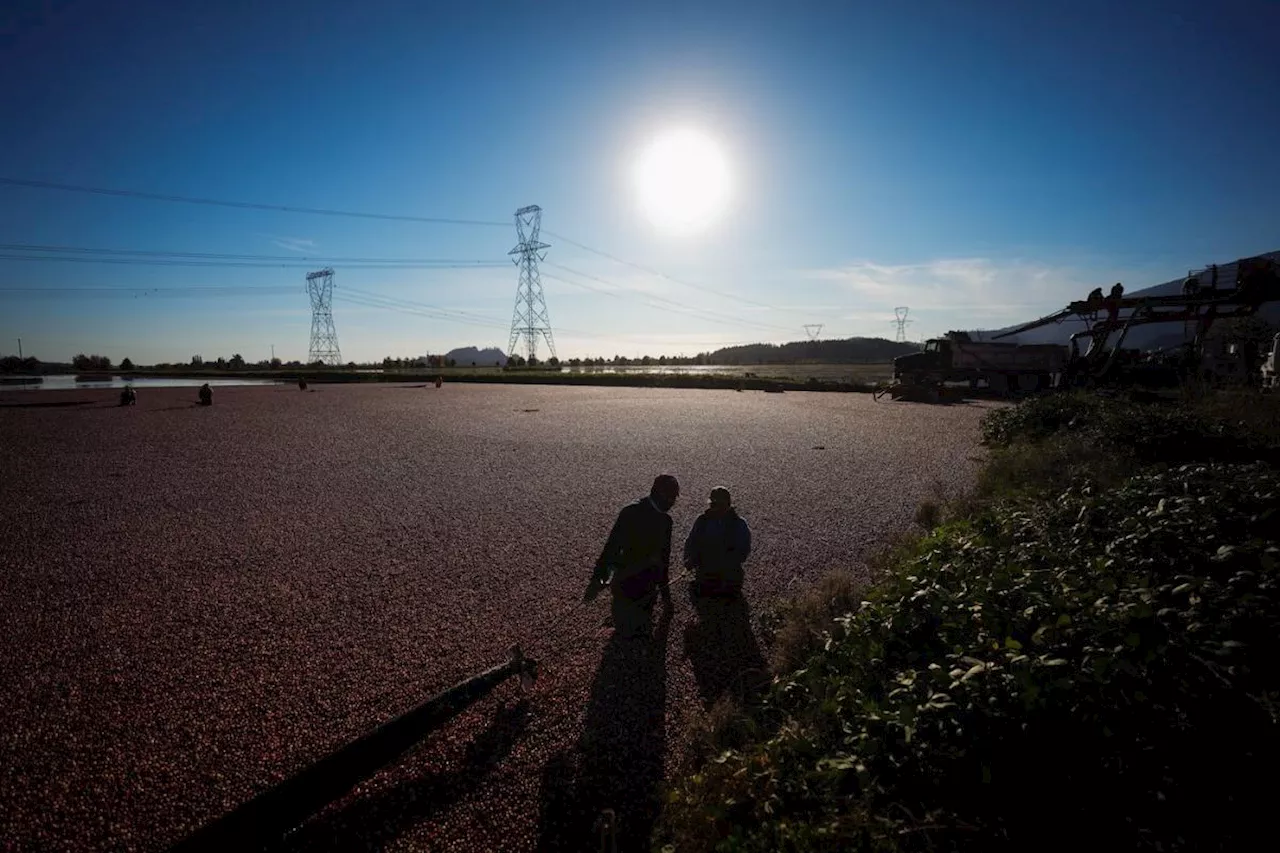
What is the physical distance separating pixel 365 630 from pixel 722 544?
3.81 m

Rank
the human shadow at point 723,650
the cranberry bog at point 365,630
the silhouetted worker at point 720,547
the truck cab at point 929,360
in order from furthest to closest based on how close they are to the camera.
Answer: the truck cab at point 929,360 → the silhouetted worker at point 720,547 → the human shadow at point 723,650 → the cranberry bog at point 365,630

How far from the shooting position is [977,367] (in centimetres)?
3597

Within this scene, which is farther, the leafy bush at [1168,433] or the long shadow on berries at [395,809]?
the leafy bush at [1168,433]

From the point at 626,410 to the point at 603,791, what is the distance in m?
25.3

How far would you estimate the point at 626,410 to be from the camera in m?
28.7

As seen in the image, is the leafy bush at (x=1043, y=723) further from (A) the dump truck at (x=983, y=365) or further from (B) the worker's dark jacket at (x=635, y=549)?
(A) the dump truck at (x=983, y=365)

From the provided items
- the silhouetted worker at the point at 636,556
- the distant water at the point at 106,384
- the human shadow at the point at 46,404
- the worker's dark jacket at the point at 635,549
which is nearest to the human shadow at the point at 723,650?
the silhouetted worker at the point at 636,556

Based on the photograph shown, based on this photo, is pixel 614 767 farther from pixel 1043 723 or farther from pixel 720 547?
pixel 720 547

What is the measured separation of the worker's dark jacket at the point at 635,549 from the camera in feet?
18.5

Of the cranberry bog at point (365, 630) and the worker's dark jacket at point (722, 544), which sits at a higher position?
the worker's dark jacket at point (722, 544)

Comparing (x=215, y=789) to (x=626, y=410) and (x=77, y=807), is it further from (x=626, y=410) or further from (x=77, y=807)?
(x=626, y=410)

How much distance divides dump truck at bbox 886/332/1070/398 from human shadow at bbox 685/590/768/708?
1196 inches

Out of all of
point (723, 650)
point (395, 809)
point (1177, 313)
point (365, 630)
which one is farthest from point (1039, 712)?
point (1177, 313)

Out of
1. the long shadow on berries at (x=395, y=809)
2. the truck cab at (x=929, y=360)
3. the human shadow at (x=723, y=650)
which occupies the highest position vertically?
the truck cab at (x=929, y=360)
